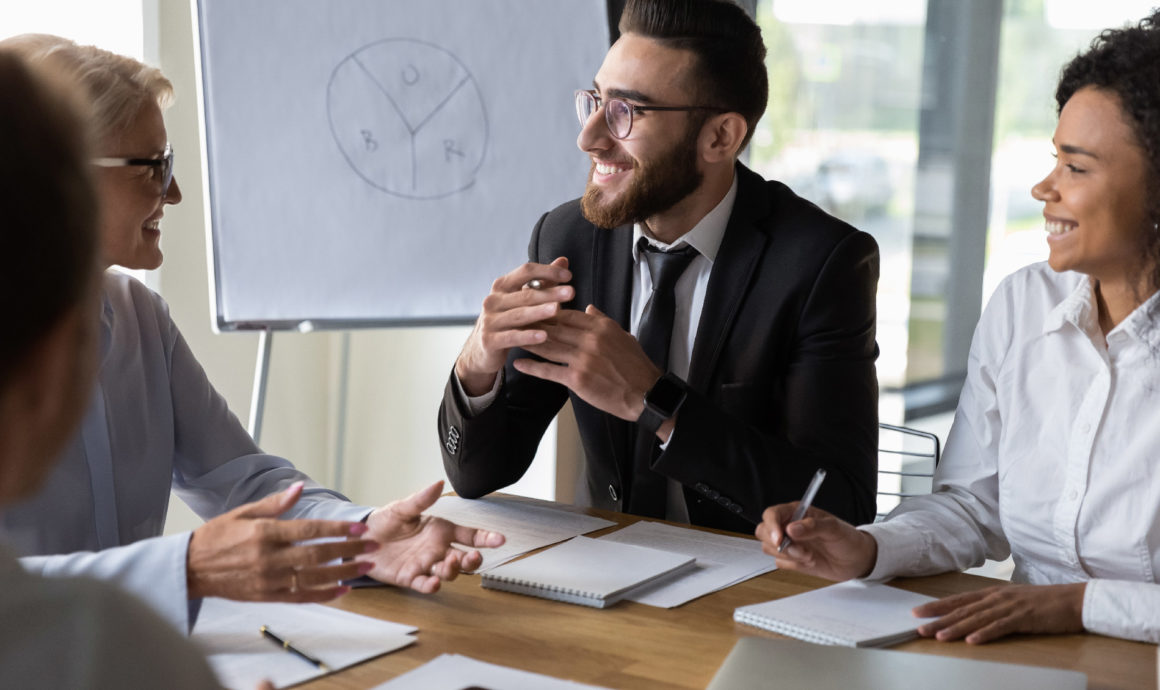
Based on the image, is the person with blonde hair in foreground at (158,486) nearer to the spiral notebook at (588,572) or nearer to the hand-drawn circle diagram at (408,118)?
the spiral notebook at (588,572)

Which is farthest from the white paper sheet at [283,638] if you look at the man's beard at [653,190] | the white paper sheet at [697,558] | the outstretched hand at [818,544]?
the man's beard at [653,190]

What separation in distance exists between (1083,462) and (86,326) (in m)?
1.47

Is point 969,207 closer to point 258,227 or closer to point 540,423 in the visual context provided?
point 540,423

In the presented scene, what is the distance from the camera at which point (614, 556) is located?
1.62m

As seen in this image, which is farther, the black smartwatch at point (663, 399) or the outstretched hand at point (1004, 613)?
the black smartwatch at point (663, 399)

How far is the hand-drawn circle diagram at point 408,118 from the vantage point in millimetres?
2607

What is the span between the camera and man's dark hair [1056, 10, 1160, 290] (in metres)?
1.63

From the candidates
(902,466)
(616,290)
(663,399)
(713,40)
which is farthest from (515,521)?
(902,466)

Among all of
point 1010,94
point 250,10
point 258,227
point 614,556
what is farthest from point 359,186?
point 1010,94

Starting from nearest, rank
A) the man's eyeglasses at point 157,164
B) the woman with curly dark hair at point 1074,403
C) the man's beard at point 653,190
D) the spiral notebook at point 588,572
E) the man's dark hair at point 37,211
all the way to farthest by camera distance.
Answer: the man's dark hair at point 37,211
the spiral notebook at point 588,572
the woman with curly dark hair at point 1074,403
the man's eyeglasses at point 157,164
the man's beard at point 653,190

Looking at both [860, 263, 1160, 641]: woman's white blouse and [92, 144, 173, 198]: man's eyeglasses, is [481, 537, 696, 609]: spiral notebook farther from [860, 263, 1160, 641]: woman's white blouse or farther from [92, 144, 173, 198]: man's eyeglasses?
[92, 144, 173, 198]: man's eyeglasses

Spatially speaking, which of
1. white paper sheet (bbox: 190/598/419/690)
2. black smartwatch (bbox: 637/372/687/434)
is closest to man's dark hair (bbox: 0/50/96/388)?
white paper sheet (bbox: 190/598/419/690)

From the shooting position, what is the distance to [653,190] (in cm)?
223

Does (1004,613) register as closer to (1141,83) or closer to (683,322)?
(1141,83)
